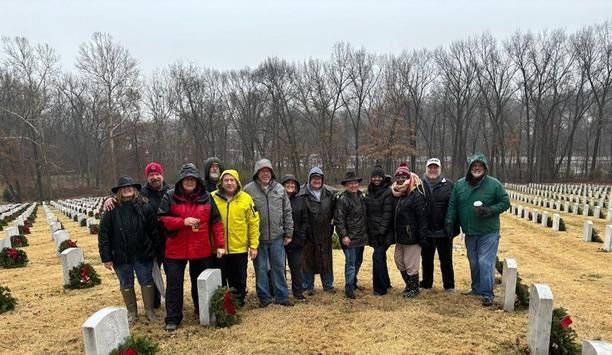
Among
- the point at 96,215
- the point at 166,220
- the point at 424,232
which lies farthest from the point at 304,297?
the point at 96,215

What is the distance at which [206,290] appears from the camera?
4414 millimetres

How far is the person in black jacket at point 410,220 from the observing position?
539 centimetres

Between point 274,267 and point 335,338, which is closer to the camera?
point 335,338

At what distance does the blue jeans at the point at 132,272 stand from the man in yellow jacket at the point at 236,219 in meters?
0.86

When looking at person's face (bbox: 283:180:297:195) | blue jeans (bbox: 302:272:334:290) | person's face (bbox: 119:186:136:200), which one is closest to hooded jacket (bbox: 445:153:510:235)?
blue jeans (bbox: 302:272:334:290)

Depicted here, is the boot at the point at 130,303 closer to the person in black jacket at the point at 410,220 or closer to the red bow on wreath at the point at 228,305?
the red bow on wreath at the point at 228,305

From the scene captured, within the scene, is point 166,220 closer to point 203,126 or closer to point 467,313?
point 467,313

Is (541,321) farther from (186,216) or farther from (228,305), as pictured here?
(186,216)

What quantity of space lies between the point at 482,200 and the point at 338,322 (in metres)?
2.27

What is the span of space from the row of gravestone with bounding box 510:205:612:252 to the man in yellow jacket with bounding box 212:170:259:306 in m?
8.98

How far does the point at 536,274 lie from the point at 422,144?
53.0m

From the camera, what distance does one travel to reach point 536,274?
734 cm

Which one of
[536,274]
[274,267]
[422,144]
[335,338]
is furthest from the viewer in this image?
[422,144]

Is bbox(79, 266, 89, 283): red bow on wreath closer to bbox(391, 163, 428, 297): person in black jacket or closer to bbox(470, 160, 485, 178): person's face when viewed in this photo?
bbox(391, 163, 428, 297): person in black jacket
